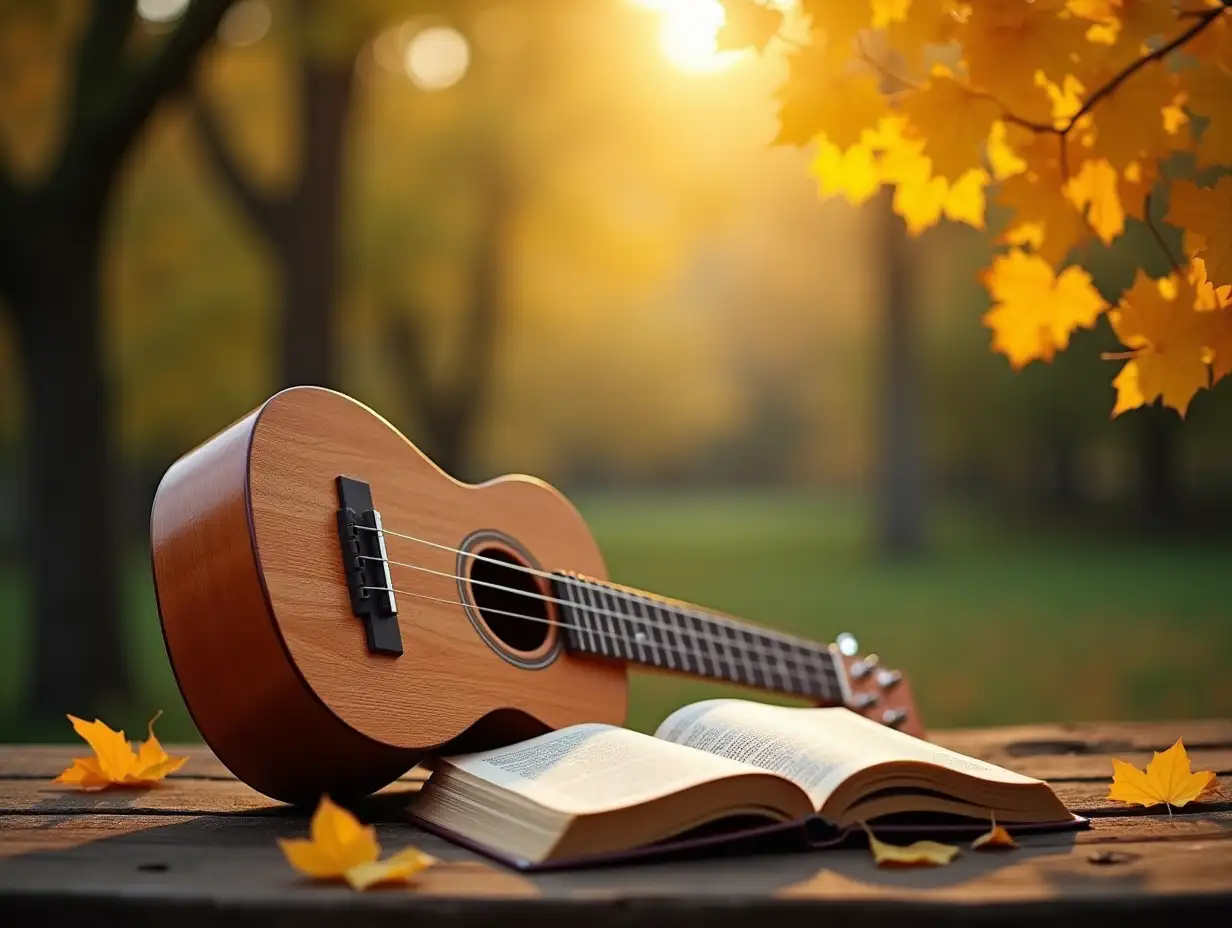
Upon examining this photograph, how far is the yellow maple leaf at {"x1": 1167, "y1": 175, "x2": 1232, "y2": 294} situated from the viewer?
58.1 inches

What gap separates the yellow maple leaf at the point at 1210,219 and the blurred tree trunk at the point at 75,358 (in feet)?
11.9

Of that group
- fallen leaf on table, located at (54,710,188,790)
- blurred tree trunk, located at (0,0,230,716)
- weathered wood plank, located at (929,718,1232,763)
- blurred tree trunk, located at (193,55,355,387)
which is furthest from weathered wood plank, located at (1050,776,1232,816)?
blurred tree trunk, located at (193,55,355,387)

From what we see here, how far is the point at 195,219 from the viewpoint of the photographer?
10.6m

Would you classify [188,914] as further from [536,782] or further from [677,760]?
[677,760]

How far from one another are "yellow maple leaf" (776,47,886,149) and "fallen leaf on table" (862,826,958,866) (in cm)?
88

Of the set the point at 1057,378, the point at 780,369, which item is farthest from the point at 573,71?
the point at 780,369

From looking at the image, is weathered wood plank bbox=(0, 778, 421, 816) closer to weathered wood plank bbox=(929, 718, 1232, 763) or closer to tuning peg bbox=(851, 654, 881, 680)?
tuning peg bbox=(851, 654, 881, 680)

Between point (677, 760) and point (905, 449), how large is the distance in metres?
10.6

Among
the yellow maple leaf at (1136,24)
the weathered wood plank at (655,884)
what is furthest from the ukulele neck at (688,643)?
the yellow maple leaf at (1136,24)

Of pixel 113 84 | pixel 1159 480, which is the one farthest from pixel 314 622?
pixel 1159 480

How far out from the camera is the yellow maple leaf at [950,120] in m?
1.55

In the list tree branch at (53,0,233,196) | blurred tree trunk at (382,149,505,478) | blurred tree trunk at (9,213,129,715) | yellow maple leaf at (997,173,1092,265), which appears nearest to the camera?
yellow maple leaf at (997,173,1092,265)

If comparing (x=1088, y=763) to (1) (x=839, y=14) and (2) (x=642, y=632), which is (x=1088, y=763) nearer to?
(2) (x=642, y=632)

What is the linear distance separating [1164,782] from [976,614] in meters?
6.95
